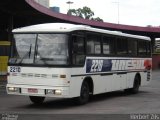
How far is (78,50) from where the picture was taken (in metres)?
16.9

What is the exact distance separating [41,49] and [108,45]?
13.8 feet

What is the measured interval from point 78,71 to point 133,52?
21.6ft

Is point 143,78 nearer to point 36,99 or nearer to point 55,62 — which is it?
point 36,99

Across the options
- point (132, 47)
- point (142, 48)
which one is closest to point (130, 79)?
point (132, 47)

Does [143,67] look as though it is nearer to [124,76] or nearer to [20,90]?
[124,76]

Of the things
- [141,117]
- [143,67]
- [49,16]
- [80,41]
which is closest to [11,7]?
[49,16]

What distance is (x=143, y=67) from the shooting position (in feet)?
79.5

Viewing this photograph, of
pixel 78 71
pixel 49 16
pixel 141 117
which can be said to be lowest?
pixel 141 117

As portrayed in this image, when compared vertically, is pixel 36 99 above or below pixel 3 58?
below

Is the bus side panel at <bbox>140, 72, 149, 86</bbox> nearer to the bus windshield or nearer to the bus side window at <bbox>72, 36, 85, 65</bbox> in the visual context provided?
the bus side window at <bbox>72, 36, 85, 65</bbox>

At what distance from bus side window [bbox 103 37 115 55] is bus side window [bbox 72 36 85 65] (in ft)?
7.55

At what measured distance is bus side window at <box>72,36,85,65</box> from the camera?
16.5m

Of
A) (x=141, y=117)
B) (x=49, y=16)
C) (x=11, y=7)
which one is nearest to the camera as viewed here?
(x=141, y=117)

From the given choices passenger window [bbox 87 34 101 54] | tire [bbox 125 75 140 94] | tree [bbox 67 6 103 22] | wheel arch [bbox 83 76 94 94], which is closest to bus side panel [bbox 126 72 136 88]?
tire [bbox 125 75 140 94]
